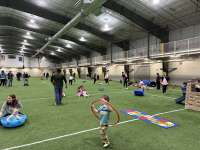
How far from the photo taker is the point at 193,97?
7.55 meters

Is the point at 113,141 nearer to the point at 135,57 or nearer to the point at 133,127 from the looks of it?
the point at 133,127

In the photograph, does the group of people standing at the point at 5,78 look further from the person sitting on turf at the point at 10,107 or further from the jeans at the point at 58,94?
the person sitting on turf at the point at 10,107

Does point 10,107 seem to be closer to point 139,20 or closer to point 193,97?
point 193,97

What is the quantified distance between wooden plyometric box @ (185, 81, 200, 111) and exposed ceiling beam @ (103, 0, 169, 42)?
11525 millimetres

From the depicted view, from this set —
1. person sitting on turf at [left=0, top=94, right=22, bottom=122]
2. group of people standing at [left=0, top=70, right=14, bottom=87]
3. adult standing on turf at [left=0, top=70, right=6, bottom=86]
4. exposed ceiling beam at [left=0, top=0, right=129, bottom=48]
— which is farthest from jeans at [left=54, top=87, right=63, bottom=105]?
exposed ceiling beam at [left=0, top=0, right=129, bottom=48]

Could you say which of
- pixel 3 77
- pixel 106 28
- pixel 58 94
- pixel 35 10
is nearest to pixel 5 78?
pixel 3 77

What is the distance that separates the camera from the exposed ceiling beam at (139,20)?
16378 millimetres

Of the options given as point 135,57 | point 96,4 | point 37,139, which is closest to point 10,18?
point 96,4

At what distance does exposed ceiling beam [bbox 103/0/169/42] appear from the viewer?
53.7 feet

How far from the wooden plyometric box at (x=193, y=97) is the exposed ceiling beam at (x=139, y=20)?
37.8ft

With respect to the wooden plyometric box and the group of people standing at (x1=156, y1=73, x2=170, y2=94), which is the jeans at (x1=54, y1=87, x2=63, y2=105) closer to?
the wooden plyometric box

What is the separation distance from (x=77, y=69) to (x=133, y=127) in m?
41.6

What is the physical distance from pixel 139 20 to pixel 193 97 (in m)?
13.8

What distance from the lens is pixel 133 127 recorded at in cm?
509
